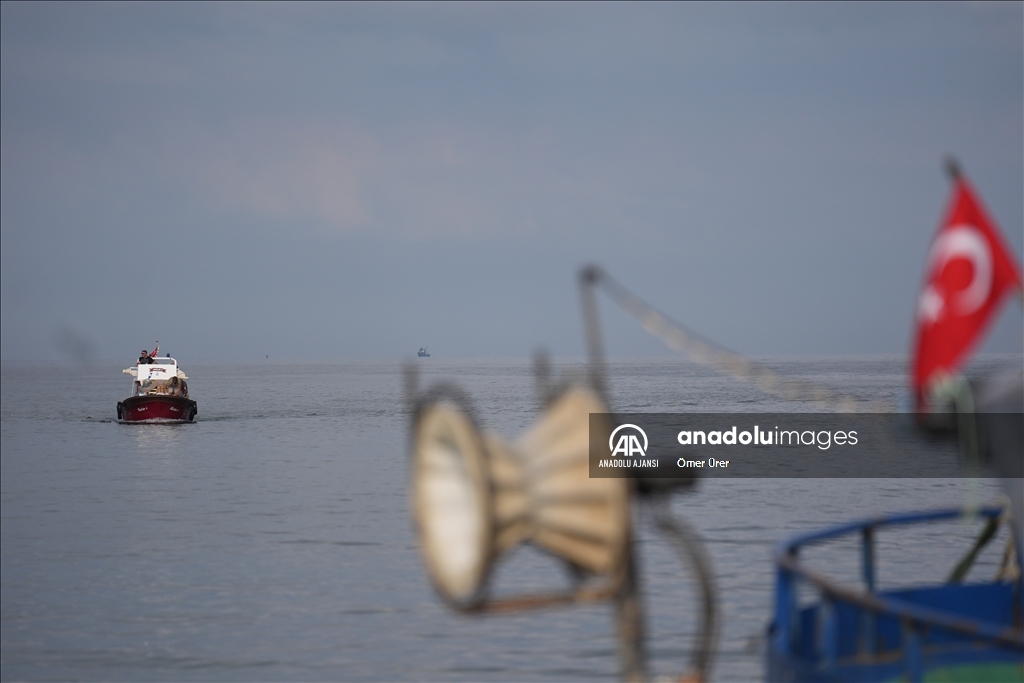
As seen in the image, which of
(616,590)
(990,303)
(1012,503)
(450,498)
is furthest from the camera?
(1012,503)

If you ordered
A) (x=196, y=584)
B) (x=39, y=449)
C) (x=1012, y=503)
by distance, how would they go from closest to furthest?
(x=1012, y=503) → (x=196, y=584) → (x=39, y=449)

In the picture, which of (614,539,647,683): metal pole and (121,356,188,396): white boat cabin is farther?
(121,356,188,396): white boat cabin

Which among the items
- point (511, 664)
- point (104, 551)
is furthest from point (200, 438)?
point (511, 664)

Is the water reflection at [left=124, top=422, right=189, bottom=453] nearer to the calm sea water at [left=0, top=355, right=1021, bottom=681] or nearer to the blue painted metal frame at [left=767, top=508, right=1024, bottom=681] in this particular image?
the calm sea water at [left=0, top=355, right=1021, bottom=681]

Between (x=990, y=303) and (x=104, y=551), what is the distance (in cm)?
2658

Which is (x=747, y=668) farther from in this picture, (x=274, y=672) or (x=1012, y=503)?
(x=1012, y=503)

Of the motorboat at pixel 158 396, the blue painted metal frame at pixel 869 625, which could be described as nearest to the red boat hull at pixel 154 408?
the motorboat at pixel 158 396

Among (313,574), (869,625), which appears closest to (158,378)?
(313,574)

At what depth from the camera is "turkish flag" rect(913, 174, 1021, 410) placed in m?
5.28

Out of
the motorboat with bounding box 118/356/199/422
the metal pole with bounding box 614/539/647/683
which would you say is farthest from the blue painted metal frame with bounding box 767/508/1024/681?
the motorboat with bounding box 118/356/199/422

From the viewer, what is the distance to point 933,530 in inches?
1069

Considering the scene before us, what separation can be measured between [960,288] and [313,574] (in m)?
20.8

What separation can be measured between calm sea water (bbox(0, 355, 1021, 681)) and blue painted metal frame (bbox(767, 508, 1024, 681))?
1.40 m

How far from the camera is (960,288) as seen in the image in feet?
17.6
